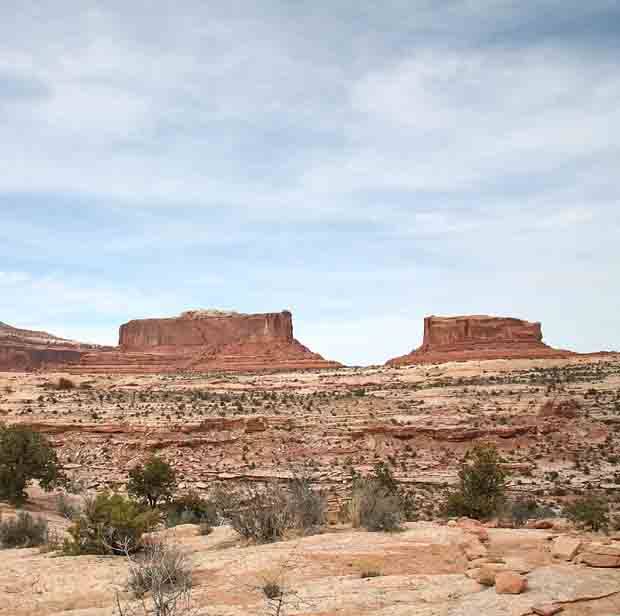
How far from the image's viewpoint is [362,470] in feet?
78.5

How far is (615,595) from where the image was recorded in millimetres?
6926

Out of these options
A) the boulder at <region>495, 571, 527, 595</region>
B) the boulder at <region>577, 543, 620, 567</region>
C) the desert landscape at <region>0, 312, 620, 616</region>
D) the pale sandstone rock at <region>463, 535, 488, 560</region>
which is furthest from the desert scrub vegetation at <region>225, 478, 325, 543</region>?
the boulder at <region>577, 543, 620, 567</region>

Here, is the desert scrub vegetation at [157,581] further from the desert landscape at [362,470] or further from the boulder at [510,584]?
the boulder at [510,584]

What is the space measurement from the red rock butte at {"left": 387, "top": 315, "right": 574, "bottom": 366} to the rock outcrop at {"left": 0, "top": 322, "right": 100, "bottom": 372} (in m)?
54.9

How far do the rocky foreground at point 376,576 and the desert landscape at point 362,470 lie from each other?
3 cm

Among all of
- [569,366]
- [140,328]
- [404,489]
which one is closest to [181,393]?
[404,489]

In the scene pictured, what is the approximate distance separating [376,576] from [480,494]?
8439 mm

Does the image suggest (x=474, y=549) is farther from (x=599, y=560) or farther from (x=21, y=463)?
(x=21, y=463)

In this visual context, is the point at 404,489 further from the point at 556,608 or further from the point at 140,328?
the point at 140,328

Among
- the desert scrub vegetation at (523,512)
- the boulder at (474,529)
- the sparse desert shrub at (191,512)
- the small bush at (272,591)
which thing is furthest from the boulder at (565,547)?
the sparse desert shrub at (191,512)

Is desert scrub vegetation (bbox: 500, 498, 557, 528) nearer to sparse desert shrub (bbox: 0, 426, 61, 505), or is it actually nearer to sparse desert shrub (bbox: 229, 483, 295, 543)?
sparse desert shrub (bbox: 229, 483, 295, 543)

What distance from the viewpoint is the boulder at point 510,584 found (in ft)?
23.7

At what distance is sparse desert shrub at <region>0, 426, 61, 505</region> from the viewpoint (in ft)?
64.8

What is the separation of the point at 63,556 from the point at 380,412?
2319 cm
